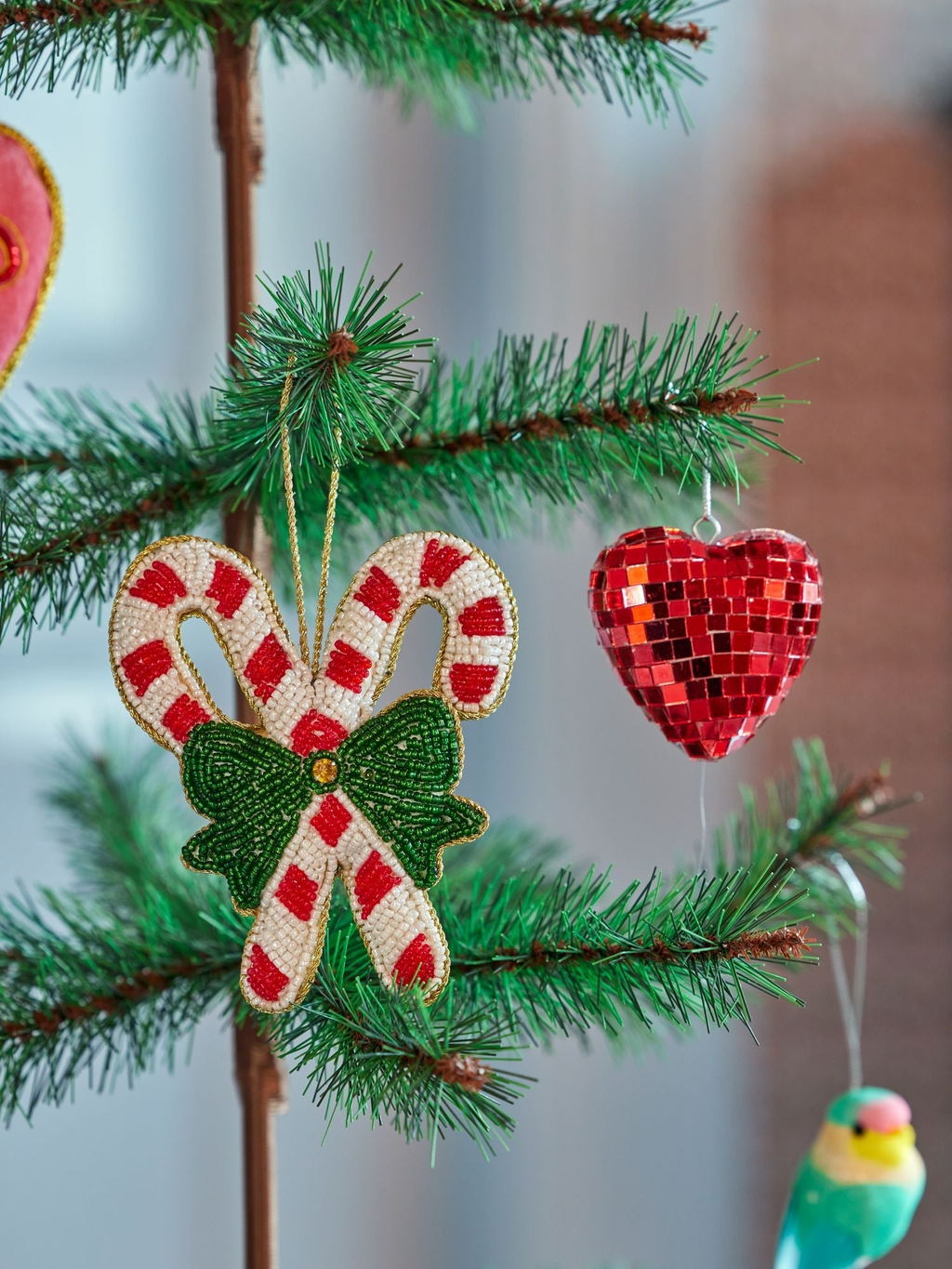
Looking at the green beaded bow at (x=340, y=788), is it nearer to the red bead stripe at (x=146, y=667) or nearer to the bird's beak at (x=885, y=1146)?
the red bead stripe at (x=146, y=667)

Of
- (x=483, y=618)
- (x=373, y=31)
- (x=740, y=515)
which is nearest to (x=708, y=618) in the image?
(x=483, y=618)

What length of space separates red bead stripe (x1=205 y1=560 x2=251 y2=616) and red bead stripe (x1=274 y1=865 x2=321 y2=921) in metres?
0.10

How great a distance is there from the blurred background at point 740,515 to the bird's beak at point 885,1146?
64cm

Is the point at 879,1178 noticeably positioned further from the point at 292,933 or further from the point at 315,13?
the point at 315,13

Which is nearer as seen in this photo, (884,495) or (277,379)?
(277,379)

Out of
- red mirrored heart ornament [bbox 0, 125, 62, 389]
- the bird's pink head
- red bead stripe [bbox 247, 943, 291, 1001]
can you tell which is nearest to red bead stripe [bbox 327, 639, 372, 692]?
red bead stripe [bbox 247, 943, 291, 1001]

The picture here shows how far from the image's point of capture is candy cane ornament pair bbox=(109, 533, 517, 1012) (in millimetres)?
454

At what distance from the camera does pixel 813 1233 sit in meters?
0.67

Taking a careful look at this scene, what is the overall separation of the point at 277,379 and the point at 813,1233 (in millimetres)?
548

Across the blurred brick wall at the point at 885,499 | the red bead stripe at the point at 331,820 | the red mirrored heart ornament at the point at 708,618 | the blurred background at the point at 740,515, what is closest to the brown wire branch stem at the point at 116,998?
the red bead stripe at the point at 331,820

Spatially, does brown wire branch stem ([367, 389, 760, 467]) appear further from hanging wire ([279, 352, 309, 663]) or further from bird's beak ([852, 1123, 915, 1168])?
bird's beak ([852, 1123, 915, 1168])

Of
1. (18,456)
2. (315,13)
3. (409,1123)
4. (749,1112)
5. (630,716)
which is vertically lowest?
(749,1112)

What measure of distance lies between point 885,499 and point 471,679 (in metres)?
0.96

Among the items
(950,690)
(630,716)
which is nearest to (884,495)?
(950,690)
